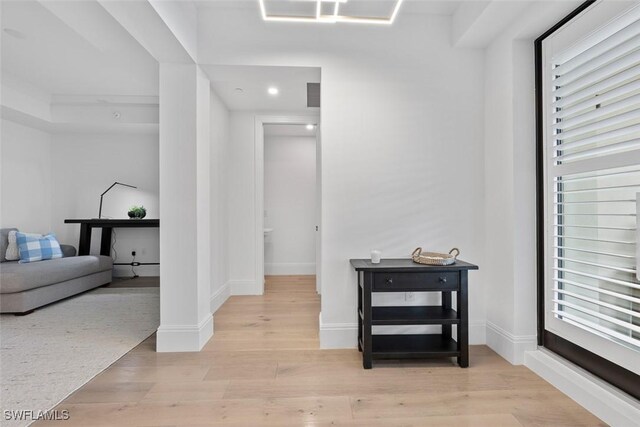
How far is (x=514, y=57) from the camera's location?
83.1 inches

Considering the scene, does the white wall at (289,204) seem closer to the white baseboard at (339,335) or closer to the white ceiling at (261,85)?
the white ceiling at (261,85)


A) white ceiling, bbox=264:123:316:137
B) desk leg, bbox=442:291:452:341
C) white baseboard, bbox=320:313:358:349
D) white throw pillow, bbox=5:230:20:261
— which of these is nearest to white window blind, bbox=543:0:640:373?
desk leg, bbox=442:291:452:341

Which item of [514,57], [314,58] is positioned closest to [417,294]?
[514,57]

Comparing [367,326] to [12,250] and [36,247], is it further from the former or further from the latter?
[12,250]

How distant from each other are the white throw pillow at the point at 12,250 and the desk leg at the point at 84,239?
889 millimetres

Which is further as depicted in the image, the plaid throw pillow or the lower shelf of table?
the plaid throw pillow

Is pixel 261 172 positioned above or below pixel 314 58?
below

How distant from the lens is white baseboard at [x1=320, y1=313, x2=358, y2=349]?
7.73ft

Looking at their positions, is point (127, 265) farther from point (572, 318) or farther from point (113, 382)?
point (572, 318)

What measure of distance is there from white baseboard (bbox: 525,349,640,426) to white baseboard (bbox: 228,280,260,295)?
291 cm

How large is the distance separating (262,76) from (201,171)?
0.95m

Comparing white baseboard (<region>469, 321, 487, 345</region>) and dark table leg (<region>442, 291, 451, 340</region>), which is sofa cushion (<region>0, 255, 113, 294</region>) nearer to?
dark table leg (<region>442, 291, 451, 340</region>)

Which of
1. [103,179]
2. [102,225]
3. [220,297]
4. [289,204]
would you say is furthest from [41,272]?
[289,204]

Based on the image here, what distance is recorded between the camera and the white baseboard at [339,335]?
2355mm
